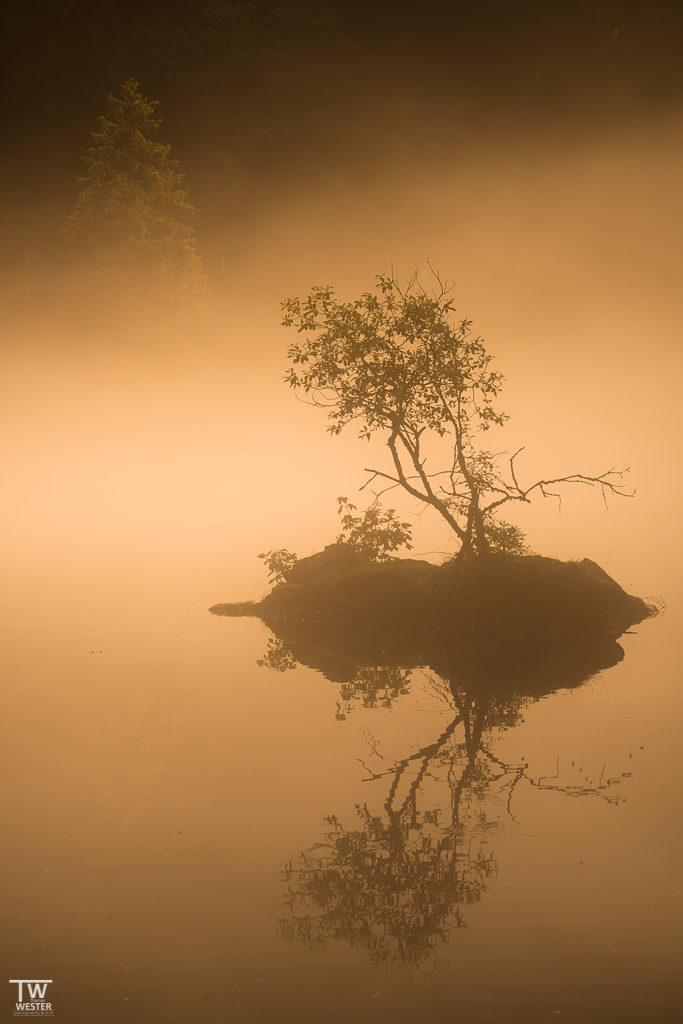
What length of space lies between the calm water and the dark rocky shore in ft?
20.7

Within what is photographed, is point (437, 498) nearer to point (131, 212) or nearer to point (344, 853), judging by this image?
point (344, 853)

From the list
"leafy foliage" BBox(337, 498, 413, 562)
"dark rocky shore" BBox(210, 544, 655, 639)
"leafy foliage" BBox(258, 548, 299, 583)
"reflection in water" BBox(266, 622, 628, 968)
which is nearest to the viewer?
"reflection in water" BBox(266, 622, 628, 968)

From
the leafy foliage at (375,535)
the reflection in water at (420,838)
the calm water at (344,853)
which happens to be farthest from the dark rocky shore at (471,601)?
the calm water at (344,853)

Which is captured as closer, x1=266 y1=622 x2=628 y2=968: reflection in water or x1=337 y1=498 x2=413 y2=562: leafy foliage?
x1=266 y1=622 x2=628 y2=968: reflection in water

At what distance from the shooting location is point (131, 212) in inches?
2078

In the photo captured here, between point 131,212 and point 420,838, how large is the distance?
51.2 meters

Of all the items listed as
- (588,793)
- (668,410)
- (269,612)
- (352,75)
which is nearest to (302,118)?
(352,75)

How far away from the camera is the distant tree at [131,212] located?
53062 mm

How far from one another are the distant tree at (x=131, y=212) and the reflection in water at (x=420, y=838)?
44994mm

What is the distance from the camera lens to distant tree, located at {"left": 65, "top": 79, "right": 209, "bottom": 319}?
53.1m

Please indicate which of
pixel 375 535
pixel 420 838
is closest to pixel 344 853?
pixel 420 838

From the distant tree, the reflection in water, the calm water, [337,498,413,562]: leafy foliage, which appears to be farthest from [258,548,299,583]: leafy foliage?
the distant tree

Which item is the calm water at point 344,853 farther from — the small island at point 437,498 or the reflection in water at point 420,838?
the small island at point 437,498

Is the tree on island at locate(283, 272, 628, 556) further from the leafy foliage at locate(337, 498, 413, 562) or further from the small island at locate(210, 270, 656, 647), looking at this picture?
the leafy foliage at locate(337, 498, 413, 562)
